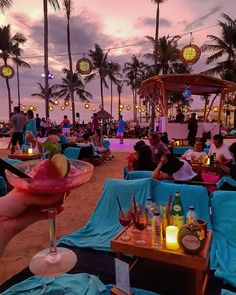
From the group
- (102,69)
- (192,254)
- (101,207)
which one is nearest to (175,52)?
(102,69)

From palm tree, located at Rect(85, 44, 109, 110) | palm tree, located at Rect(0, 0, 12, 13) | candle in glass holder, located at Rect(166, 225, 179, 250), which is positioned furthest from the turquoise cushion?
palm tree, located at Rect(85, 44, 109, 110)

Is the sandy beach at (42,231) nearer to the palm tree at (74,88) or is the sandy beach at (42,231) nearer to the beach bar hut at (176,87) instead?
the beach bar hut at (176,87)

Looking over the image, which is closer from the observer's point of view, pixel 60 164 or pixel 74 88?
pixel 60 164

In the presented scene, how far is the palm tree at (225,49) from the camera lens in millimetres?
19562

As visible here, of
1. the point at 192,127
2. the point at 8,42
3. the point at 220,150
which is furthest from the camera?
the point at 8,42

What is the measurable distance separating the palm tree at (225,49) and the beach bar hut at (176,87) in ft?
29.6

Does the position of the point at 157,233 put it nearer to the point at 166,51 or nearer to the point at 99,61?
the point at 166,51

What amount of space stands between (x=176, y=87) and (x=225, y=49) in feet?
35.3

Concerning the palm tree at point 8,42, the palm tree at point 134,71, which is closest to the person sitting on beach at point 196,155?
the palm tree at point 8,42

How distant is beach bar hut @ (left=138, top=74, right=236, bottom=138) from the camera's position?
10748mm

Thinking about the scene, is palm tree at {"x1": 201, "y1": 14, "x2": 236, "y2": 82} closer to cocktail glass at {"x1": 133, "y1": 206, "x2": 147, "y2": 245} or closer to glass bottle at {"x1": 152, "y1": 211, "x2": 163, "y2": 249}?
cocktail glass at {"x1": 133, "y1": 206, "x2": 147, "y2": 245}

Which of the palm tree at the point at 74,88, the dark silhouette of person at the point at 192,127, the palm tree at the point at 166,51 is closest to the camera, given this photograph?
the dark silhouette of person at the point at 192,127

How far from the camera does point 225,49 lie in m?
20.5

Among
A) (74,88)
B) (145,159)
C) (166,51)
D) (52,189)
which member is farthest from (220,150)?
(74,88)
